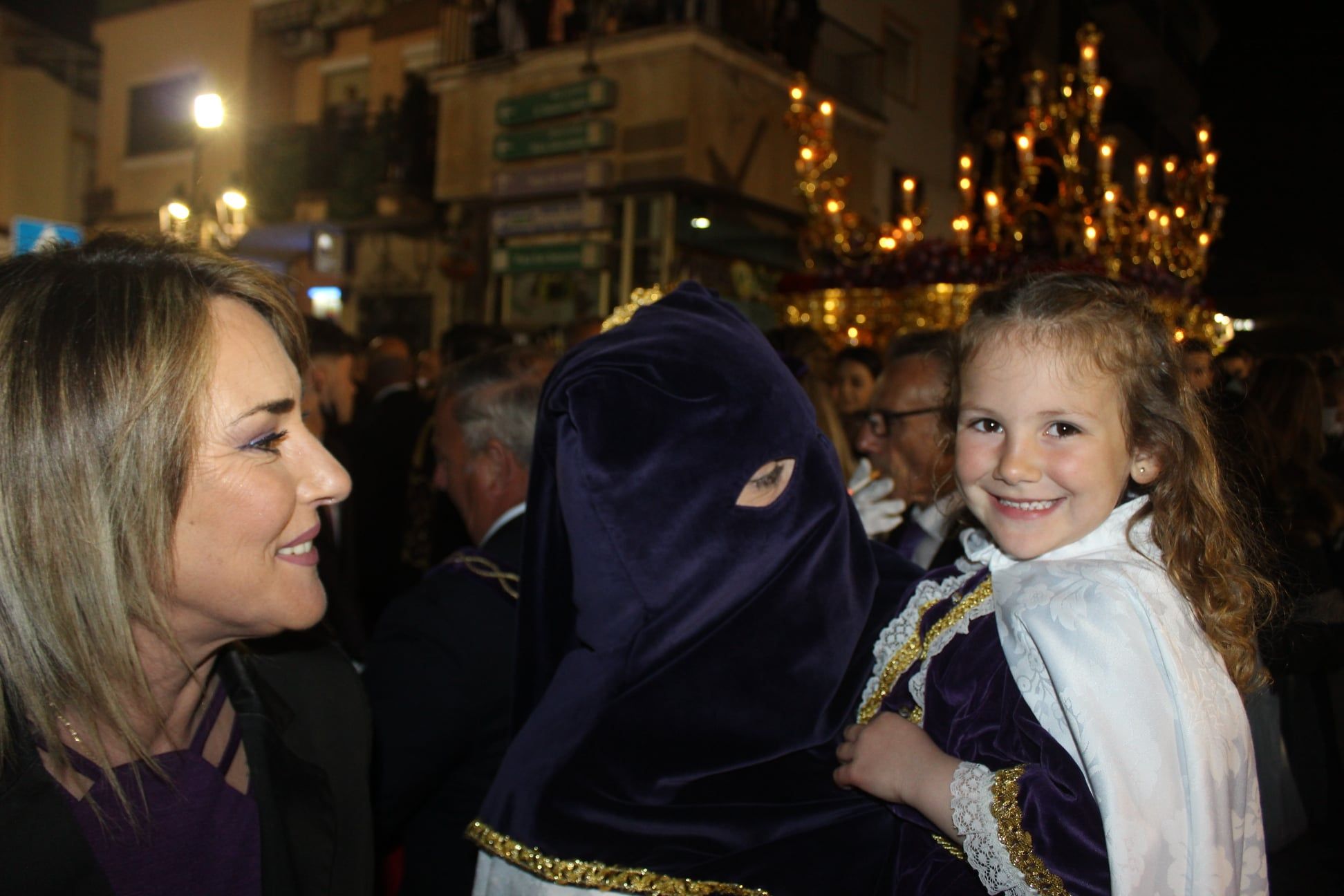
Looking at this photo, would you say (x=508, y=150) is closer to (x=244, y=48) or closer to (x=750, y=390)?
(x=244, y=48)

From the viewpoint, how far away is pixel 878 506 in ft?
11.1

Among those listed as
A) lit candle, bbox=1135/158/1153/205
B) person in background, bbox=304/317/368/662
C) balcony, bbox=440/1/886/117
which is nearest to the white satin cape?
person in background, bbox=304/317/368/662

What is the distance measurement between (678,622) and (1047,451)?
0.69 meters

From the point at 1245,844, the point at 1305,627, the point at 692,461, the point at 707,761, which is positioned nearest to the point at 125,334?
the point at 692,461

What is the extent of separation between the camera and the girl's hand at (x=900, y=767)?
157 centimetres

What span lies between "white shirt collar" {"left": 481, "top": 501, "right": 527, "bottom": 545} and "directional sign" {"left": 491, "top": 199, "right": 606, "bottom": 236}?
1091cm

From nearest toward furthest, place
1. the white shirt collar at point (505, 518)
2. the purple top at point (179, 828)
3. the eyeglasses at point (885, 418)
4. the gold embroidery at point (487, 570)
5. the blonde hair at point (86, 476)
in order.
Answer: the blonde hair at point (86, 476)
the purple top at point (179, 828)
the gold embroidery at point (487, 570)
the white shirt collar at point (505, 518)
the eyeglasses at point (885, 418)

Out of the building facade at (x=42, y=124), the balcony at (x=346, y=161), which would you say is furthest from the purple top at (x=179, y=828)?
the building facade at (x=42, y=124)

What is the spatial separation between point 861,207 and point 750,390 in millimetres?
14866

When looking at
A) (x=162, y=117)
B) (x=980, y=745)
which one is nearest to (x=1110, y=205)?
(x=980, y=745)

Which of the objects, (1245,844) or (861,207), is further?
(861,207)

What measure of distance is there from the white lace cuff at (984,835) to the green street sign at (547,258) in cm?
1231

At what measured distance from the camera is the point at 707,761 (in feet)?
5.36

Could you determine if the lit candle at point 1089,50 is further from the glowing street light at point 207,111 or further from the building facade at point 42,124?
the building facade at point 42,124
